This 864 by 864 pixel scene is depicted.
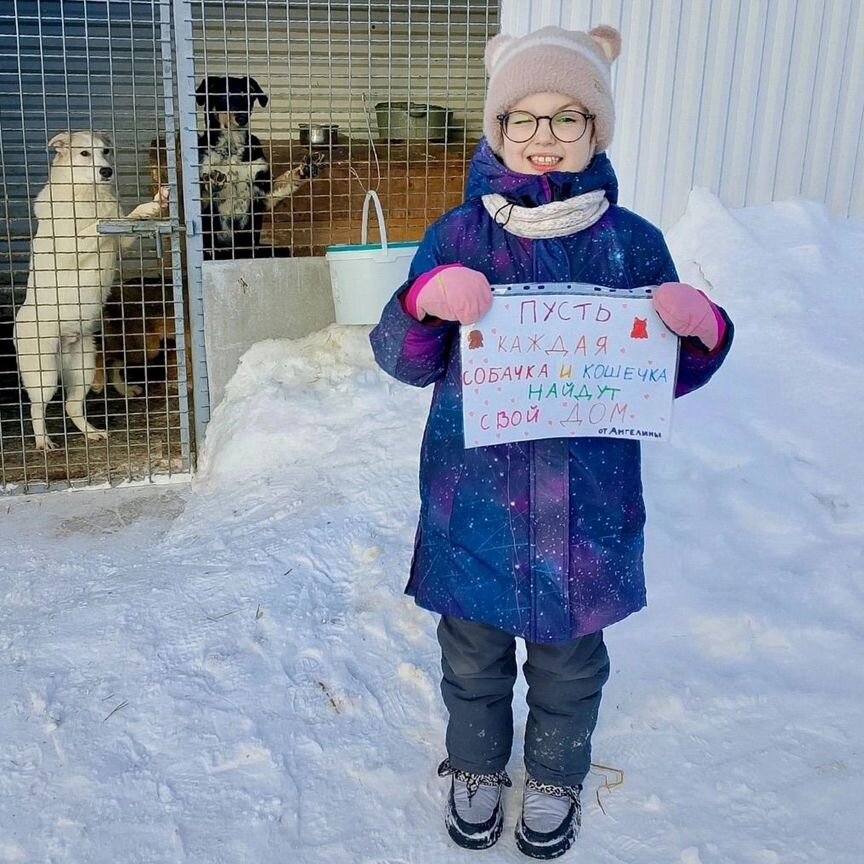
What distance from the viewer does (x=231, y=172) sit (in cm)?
440

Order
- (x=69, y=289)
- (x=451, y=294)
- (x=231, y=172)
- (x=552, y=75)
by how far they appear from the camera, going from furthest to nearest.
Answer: (x=69, y=289) → (x=231, y=172) → (x=552, y=75) → (x=451, y=294)

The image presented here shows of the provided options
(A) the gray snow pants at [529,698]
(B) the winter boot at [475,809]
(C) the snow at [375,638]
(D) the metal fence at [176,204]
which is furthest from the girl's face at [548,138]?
(D) the metal fence at [176,204]

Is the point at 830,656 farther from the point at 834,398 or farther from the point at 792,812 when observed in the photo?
the point at 834,398

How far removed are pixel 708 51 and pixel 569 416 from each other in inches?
134

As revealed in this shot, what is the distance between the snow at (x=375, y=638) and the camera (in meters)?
2.07

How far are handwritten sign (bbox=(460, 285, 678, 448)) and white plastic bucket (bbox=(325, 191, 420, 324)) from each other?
2.19 m

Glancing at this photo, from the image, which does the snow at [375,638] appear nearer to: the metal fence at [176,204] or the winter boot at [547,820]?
the winter boot at [547,820]

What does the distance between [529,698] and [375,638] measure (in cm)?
82

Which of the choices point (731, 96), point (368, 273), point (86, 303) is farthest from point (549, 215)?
point (86, 303)

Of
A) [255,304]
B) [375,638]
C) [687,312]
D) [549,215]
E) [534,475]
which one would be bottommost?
[375,638]

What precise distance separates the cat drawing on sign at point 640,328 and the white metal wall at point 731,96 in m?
3.01

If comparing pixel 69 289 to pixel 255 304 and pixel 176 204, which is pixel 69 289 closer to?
pixel 176 204

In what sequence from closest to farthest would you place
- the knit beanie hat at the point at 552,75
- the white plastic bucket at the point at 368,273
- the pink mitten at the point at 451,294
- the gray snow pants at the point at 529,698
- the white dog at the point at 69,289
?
the pink mitten at the point at 451,294
the knit beanie hat at the point at 552,75
the gray snow pants at the point at 529,698
the white plastic bucket at the point at 368,273
the white dog at the point at 69,289

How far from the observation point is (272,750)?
7.52 feet
